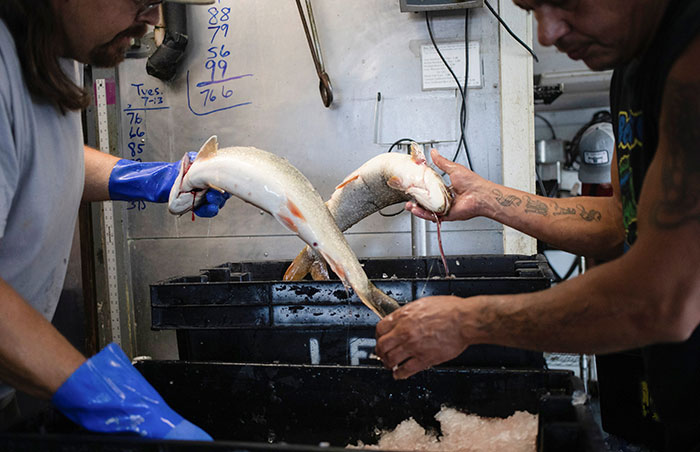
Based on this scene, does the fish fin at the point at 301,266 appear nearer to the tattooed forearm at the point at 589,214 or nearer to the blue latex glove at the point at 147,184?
the blue latex glove at the point at 147,184

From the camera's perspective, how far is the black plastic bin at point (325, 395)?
4.26 ft

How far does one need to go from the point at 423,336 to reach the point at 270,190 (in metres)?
0.80

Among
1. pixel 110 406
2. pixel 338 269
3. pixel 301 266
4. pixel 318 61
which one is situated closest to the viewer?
pixel 110 406

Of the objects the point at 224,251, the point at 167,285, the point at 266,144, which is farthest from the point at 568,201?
the point at 224,251

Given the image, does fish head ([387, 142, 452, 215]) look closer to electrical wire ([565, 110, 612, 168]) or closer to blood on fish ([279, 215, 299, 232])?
blood on fish ([279, 215, 299, 232])

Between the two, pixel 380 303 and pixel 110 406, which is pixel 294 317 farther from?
pixel 110 406

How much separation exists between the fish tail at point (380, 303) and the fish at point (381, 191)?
44cm

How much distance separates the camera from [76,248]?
3.46 metres

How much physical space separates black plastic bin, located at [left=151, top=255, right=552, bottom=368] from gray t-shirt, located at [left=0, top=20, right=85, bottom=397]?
0.31 m

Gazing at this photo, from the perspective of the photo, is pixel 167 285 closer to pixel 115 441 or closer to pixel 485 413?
pixel 115 441

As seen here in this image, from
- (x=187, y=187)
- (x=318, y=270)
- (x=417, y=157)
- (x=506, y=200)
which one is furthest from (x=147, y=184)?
(x=506, y=200)

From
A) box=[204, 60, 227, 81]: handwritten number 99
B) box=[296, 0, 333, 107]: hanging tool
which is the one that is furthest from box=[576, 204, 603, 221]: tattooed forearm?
box=[204, 60, 227, 81]: handwritten number 99

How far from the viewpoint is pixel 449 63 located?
9.51ft

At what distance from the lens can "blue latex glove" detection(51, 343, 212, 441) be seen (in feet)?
3.35
